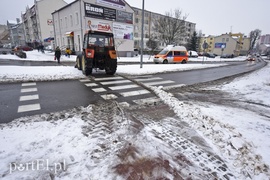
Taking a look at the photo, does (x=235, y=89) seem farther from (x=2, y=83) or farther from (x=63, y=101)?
(x=2, y=83)

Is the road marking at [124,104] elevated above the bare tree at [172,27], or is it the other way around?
the bare tree at [172,27]

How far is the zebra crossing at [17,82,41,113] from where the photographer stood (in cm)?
475

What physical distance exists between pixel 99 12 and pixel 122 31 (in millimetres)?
5047

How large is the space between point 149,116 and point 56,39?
35.2 metres

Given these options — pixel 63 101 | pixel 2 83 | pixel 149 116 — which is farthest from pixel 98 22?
pixel 149 116

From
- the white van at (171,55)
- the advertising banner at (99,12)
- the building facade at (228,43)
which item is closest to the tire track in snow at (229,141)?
the white van at (171,55)

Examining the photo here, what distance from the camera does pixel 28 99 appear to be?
5551 mm

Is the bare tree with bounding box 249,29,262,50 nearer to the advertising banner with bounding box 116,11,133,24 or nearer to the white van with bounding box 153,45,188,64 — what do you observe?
the advertising banner with bounding box 116,11,133,24

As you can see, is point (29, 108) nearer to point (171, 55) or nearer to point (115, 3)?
point (171, 55)

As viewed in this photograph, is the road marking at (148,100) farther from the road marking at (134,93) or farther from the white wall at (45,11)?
the white wall at (45,11)

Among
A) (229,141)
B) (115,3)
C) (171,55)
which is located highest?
(115,3)

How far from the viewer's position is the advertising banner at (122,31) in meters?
27.0

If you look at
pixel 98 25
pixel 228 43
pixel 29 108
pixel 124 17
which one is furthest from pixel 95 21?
pixel 228 43

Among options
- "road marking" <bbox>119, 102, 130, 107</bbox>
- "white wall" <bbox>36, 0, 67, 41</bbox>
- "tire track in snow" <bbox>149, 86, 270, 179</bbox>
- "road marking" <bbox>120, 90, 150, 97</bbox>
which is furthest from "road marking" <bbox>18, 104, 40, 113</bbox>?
"white wall" <bbox>36, 0, 67, 41</bbox>
